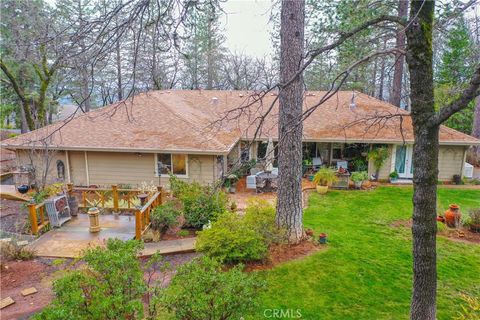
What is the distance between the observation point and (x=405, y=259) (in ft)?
26.1

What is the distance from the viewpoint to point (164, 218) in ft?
30.8

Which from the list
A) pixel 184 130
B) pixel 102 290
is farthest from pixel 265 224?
pixel 184 130

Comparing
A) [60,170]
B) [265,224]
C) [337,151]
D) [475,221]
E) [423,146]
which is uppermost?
[423,146]

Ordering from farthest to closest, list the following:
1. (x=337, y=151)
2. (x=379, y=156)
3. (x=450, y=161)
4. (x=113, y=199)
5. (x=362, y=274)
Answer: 1. (x=337, y=151)
2. (x=450, y=161)
3. (x=379, y=156)
4. (x=113, y=199)
5. (x=362, y=274)

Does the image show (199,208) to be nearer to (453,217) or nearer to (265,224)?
(265,224)

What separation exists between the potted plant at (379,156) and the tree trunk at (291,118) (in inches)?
355

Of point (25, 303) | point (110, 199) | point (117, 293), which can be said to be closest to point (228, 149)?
point (110, 199)

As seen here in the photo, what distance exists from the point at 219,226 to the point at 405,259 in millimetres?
4522

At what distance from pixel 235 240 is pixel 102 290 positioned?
3.38 meters

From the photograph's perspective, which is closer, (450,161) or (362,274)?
(362,274)

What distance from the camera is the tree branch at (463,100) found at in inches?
116

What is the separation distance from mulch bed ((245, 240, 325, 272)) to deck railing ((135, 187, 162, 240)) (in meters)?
3.27

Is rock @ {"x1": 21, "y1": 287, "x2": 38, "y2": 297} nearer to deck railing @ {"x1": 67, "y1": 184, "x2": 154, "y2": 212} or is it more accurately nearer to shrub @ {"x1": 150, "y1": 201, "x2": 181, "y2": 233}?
shrub @ {"x1": 150, "y1": 201, "x2": 181, "y2": 233}

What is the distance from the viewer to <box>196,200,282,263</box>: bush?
7.01m
